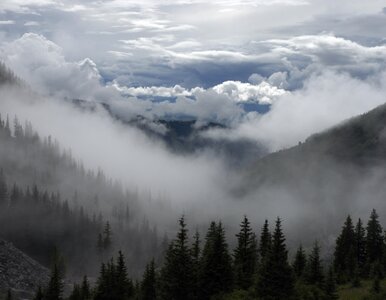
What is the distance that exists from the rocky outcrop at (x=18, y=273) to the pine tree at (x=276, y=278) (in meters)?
116

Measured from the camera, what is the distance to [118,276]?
251ft

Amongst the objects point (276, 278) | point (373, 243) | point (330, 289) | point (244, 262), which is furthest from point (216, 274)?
point (373, 243)

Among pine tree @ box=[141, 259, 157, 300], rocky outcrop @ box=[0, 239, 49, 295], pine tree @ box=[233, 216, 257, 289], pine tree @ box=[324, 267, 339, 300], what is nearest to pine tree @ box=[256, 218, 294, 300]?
pine tree @ box=[324, 267, 339, 300]

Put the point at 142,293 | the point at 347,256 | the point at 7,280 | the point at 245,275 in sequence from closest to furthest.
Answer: the point at 245,275
the point at 142,293
the point at 347,256
the point at 7,280

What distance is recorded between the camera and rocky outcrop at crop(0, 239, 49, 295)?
513 ft

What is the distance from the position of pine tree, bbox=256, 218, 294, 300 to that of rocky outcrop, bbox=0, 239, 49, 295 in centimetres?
11647

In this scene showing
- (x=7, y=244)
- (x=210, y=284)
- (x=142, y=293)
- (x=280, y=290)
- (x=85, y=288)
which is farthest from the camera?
(x=7, y=244)

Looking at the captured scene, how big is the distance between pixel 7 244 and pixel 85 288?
254 ft

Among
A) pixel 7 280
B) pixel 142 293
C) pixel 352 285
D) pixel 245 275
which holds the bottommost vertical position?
pixel 7 280

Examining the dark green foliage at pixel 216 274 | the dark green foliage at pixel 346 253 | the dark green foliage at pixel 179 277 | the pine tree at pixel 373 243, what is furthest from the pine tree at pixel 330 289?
the pine tree at pixel 373 243

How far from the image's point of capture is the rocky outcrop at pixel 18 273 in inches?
6152

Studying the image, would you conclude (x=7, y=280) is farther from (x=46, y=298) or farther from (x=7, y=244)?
(x=46, y=298)

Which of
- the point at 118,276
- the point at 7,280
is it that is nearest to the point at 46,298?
the point at 118,276

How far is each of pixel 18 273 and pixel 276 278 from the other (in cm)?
13079
